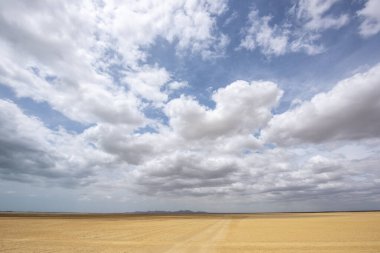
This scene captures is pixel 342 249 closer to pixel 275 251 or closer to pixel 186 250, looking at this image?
pixel 275 251

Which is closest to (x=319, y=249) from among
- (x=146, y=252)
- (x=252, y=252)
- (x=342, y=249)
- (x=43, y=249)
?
(x=342, y=249)

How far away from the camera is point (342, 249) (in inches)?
845

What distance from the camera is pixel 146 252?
20.1 m

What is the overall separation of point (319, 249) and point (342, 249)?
1.57 metres

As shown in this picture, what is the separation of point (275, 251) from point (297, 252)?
1525mm

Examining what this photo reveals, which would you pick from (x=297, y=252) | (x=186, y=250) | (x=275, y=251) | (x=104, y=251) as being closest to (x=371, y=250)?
(x=297, y=252)

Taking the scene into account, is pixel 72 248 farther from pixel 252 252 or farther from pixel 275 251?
pixel 275 251

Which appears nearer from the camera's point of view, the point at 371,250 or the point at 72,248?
the point at 371,250

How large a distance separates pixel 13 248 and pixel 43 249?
2.13 meters

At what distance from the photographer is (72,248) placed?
21984 mm

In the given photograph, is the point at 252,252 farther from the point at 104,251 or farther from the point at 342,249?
the point at 104,251

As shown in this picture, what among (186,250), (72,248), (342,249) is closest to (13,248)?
(72,248)

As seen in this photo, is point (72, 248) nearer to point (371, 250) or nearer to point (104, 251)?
point (104, 251)

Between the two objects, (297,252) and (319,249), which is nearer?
(297,252)
